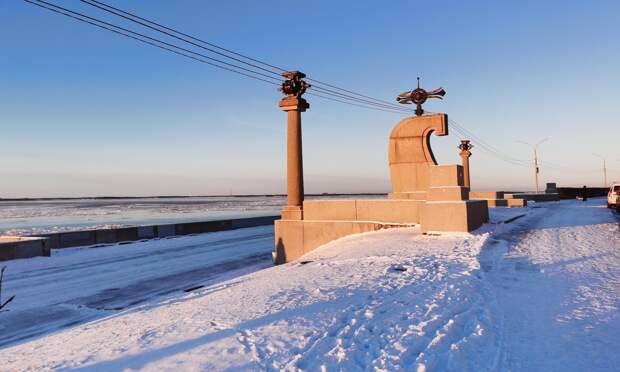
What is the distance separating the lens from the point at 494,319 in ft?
17.7

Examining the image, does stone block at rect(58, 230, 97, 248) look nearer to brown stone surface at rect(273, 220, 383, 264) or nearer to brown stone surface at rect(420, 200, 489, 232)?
brown stone surface at rect(273, 220, 383, 264)

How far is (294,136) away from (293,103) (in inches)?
60.6

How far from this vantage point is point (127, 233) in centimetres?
2688

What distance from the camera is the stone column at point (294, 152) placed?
1938 cm

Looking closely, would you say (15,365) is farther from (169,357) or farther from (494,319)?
(494,319)

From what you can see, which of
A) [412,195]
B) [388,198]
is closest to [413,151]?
[412,195]

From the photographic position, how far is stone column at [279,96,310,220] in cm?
1938

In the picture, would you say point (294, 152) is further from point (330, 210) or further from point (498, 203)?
point (498, 203)

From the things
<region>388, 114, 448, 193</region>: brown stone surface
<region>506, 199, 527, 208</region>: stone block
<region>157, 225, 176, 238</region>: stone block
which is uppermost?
<region>388, 114, 448, 193</region>: brown stone surface

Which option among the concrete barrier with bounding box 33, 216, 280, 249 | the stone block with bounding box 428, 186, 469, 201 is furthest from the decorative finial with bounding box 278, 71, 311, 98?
the concrete barrier with bounding box 33, 216, 280, 249

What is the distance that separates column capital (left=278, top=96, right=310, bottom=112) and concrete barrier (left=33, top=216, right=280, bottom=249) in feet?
42.5

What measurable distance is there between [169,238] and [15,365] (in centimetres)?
2465

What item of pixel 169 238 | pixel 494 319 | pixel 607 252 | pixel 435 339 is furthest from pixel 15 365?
pixel 169 238

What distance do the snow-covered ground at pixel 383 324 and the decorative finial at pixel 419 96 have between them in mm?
14071
